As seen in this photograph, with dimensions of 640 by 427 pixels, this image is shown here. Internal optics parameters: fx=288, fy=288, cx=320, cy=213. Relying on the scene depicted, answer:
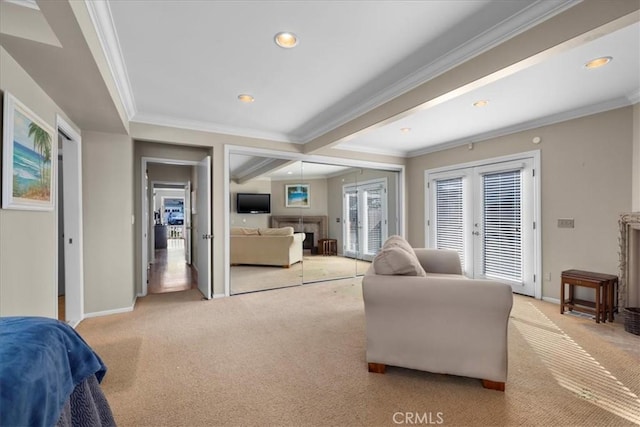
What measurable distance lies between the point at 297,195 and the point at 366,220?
61.9 inches

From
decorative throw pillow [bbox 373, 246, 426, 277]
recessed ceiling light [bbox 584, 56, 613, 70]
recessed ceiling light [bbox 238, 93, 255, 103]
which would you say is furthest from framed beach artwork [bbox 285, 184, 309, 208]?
recessed ceiling light [bbox 584, 56, 613, 70]

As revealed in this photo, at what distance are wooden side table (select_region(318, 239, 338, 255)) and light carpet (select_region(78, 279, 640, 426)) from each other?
10.1ft

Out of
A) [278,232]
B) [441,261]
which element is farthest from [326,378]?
[278,232]

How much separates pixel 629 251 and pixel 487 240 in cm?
164

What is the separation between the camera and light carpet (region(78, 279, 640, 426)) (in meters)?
1.67

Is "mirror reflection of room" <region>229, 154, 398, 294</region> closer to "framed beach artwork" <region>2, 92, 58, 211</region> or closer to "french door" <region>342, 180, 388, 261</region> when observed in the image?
"french door" <region>342, 180, 388, 261</region>

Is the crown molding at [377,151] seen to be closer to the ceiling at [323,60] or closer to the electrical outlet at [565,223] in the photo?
the ceiling at [323,60]

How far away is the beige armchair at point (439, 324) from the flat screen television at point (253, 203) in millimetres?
3840

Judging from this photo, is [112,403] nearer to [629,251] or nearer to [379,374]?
[379,374]

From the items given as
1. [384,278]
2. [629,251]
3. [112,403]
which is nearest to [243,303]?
[112,403]

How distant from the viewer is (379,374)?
210 centimetres

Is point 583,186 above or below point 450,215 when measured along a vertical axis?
above

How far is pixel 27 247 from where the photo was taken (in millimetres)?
2021

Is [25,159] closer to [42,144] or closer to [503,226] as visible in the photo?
[42,144]
